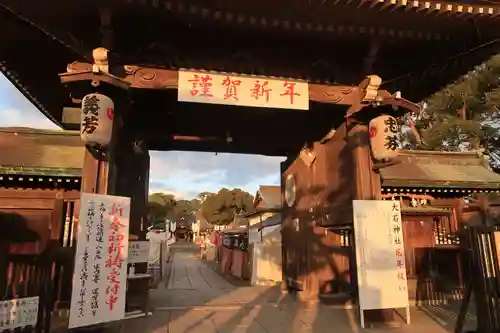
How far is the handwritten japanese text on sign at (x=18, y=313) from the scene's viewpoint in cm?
380

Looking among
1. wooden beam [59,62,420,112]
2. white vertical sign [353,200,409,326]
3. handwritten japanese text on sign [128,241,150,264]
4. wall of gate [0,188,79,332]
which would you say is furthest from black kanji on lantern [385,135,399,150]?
wall of gate [0,188,79,332]

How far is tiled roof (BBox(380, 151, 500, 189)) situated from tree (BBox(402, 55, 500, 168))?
873cm

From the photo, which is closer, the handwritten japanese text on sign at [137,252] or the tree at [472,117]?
the handwritten japanese text on sign at [137,252]

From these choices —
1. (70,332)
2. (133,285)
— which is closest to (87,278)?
(70,332)

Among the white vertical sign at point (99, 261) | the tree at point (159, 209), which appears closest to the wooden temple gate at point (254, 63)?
the white vertical sign at point (99, 261)

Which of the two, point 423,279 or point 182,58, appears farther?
point 423,279

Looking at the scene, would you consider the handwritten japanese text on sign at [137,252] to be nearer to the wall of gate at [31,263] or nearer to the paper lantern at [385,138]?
the wall of gate at [31,263]

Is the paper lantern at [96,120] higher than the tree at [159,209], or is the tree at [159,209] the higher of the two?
the tree at [159,209]

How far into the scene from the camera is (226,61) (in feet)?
21.8

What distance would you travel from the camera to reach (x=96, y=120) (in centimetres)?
555

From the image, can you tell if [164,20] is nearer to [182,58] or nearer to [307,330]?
[182,58]

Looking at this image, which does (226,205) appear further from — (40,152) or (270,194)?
(40,152)

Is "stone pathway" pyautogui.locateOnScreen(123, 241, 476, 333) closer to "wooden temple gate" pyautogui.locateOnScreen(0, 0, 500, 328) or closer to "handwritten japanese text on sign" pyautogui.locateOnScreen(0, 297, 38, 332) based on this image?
"wooden temple gate" pyautogui.locateOnScreen(0, 0, 500, 328)

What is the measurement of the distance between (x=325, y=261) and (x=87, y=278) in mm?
5080
